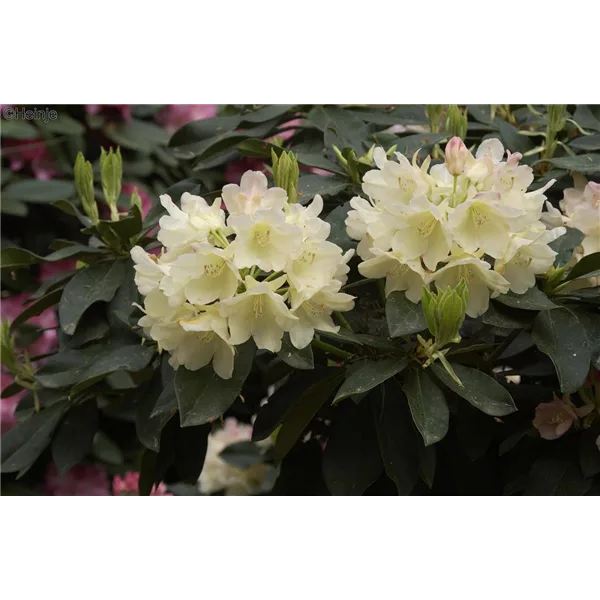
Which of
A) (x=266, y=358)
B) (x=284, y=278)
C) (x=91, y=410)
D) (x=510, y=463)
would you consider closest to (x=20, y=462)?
(x=91, y=410)

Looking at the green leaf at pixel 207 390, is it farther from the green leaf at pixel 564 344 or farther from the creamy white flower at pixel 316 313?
the green leaf at pixel 564 344

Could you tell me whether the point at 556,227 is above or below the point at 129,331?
above

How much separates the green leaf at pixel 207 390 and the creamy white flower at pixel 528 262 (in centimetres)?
25

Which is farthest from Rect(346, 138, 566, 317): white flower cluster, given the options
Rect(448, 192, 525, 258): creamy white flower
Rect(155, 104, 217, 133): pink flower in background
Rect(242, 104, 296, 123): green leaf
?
Rect(155, 104, 217, 133): pink flower in background

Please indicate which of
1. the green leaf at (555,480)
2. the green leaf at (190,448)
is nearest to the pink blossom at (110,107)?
the green leaf at (190,448)

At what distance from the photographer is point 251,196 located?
713 millimetres

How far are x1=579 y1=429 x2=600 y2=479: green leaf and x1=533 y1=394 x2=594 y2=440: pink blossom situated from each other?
2 centimetres

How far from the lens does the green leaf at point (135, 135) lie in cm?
163

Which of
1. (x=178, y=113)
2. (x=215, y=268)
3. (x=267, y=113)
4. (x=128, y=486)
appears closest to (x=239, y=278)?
(x=215, y=268)

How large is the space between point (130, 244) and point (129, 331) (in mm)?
124

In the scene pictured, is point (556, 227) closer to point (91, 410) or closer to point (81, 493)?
point (91, 410)

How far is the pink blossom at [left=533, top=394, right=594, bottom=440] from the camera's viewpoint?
2.59 ft

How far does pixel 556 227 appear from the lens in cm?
79

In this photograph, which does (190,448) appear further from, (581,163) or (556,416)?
(581,163)
